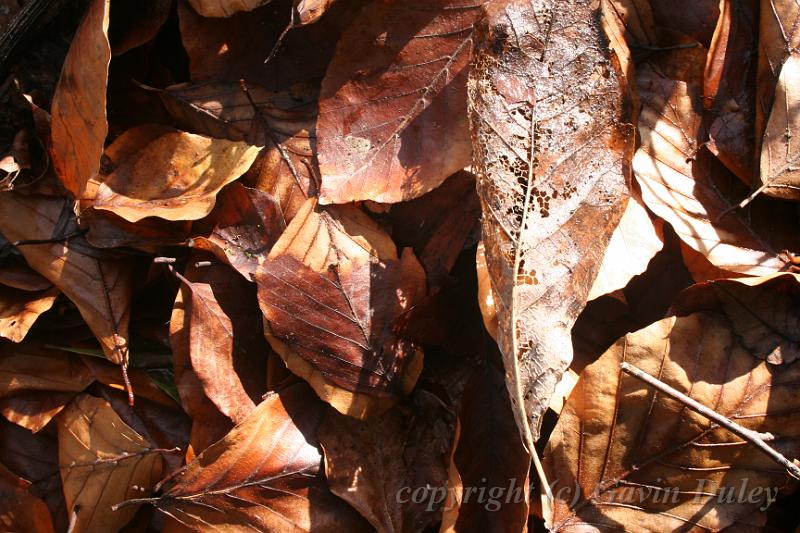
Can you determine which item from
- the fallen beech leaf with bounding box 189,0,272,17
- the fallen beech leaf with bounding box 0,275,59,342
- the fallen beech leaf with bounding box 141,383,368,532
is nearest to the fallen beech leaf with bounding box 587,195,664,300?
the fallen beech leaf with bounding box 141,383,368,532

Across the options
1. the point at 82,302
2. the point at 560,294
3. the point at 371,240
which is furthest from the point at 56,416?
the point at 560,294

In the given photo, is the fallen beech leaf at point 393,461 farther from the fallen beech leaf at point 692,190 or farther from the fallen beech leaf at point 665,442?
the fallen beech leaf at point 692,190

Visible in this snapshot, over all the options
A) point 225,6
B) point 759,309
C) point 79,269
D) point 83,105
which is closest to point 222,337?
point 79,269

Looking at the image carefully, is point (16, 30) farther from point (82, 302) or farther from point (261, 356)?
point (261, 356)

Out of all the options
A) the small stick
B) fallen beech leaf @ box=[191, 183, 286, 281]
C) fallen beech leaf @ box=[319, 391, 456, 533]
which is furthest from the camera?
fallen beech leaf @ box=[191, 183, 286, 281]

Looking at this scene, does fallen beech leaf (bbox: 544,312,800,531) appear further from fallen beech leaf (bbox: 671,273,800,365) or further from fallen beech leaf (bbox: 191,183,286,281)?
fallen beech leaf (bbox: 191,183,286,281)

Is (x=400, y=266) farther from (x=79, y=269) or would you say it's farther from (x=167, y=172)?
(x=79, y=269)
